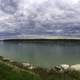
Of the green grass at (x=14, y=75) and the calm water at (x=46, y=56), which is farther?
the calm water at (x=46, y=56)

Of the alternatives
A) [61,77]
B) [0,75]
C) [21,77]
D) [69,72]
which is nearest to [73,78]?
[61,77]

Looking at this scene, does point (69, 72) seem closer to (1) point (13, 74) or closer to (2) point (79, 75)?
(2) point (79, 75)

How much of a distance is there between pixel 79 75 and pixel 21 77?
257 inches

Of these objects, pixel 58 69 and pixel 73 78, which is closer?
pixel 73 78

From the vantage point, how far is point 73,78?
2553 cm

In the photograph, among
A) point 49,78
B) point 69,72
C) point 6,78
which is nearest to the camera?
point 6,78

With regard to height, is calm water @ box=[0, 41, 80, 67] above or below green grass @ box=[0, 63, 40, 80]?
below

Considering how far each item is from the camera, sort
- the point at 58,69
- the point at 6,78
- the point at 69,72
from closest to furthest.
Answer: the point at 6,78, the point at 69,72, the point at 58,69

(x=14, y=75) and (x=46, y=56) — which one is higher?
(x=14, y=75)

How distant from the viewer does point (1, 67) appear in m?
27.1

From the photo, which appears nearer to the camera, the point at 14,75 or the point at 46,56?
the point at 14,75

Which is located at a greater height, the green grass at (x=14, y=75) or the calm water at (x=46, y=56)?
the green grass at (x=14, y=75)

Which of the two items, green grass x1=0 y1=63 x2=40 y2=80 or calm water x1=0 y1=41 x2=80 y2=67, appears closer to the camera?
green grass x1=0 y1=63 x2=40 y2=80

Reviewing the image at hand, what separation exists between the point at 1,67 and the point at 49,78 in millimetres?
5378
